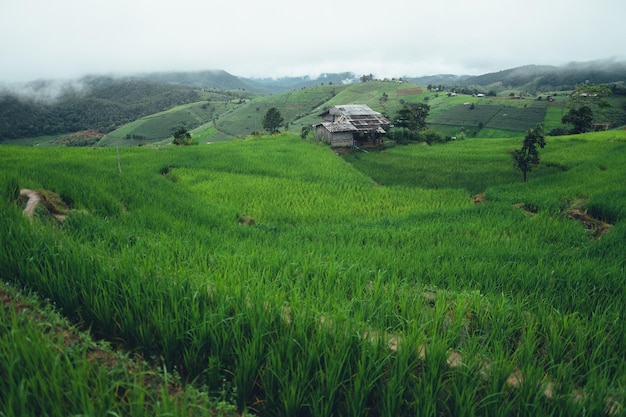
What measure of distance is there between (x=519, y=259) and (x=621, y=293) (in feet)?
6.11

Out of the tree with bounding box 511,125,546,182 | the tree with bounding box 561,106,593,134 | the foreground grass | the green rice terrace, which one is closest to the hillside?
the tree with bounding box 561,106,593,134

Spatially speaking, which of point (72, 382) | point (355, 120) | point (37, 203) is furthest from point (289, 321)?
point (355, 120)

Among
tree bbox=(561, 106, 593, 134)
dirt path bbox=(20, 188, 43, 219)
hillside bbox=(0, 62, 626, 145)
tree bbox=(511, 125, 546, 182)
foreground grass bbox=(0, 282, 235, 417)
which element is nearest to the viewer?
foreground grass bbox=(0, 282, 235, 417)

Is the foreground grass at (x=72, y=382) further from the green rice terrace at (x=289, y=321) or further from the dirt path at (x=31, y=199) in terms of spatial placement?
the dirt path at (x=31, y=199)

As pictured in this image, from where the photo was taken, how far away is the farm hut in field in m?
34.8

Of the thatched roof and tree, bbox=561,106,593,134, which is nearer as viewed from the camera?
the thatched roof

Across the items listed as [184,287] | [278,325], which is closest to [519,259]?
[278,325]

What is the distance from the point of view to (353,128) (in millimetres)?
34188

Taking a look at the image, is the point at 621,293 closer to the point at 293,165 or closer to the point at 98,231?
the point at 98,231

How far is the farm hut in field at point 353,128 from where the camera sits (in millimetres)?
34750

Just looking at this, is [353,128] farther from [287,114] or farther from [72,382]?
[287,114]

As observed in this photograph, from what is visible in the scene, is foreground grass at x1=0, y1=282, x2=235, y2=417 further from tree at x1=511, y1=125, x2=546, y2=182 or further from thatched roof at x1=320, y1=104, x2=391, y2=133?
thatched roof at x1=320, y1=104, x2=391, y2=133

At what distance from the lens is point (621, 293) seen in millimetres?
4398

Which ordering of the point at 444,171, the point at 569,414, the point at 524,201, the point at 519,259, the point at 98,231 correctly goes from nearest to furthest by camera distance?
the point at 569,414, the point at 98,231, the point at 519,259, the point at 524,201, the point at 444,171
